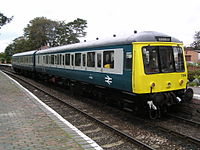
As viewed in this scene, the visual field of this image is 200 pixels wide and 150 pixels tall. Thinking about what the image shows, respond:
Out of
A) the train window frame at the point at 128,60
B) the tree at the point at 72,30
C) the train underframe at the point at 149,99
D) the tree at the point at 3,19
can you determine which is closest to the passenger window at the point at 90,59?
the train underframe at the point at 149,99

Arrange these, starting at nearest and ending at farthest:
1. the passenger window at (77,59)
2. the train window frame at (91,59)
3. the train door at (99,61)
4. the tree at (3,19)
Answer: the train door at (99,61) → the train window frame at (91,59) → the passenger window at (77,59) → the tree at (3,19)

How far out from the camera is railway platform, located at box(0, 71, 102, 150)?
5.26 m

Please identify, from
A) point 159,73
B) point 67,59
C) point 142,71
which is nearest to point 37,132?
point 142,71

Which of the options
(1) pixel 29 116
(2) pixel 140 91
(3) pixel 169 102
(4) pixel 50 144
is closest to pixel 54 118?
(1) pixel 29 116

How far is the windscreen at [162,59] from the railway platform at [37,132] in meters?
3.07

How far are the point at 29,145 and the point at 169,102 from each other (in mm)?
4803

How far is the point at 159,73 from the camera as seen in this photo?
7688mm

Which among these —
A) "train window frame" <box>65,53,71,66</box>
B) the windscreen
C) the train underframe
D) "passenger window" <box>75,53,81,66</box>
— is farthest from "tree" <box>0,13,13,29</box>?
the windscreen

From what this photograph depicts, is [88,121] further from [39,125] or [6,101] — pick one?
[6,101]

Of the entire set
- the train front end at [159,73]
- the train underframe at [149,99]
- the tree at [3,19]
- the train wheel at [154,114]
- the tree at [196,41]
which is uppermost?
the tree at [196,41]

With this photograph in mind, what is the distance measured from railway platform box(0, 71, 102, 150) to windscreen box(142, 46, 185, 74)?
10.1 ft

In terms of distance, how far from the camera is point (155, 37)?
7.76m

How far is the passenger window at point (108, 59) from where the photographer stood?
28.6 ft

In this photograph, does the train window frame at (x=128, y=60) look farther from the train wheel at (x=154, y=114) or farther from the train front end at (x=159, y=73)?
the train wheel at (x=154, y=114)
